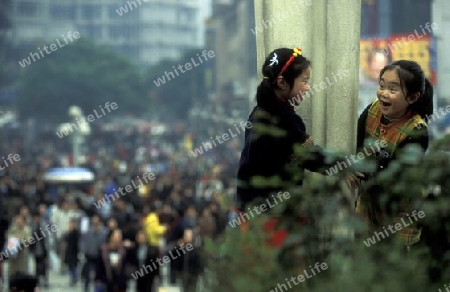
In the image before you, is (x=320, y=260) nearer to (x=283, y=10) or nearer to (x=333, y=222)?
(x=333, y=222)

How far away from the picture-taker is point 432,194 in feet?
10.1

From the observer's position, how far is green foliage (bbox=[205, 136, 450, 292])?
2865 mm

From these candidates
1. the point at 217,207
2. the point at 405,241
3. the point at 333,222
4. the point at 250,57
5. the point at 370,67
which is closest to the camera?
the point at 333,222

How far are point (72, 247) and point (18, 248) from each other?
2120 mm

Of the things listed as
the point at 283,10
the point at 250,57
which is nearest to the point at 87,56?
the point at 250,57

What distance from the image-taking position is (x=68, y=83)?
100125mm

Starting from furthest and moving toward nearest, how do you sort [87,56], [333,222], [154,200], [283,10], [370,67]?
[87,56] → [370,67] → [154,200] → [283,10] → [333,222]

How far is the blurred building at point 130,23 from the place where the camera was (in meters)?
123

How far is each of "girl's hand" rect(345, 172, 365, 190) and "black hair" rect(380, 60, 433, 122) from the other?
0.67 meters

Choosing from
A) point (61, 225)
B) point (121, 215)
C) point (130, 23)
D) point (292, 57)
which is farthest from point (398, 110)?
point (130, 23)

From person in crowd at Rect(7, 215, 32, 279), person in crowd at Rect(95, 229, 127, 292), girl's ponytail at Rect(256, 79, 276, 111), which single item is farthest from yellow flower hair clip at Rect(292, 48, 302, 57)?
person in crowd at Rect(7, 215, 32, 279)

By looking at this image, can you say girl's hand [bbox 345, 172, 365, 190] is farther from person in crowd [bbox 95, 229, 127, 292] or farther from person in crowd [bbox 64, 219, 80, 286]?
person in crowd [bbox 64, 219, 80, 286]

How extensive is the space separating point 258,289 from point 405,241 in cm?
76

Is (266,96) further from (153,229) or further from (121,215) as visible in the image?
(121,215)
